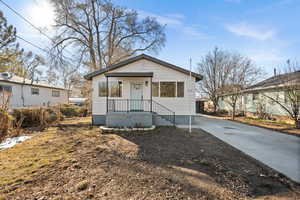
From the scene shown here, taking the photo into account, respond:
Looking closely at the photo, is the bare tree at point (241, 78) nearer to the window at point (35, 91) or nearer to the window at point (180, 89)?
the window at point (180, 89)

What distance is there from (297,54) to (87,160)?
48.1 ft

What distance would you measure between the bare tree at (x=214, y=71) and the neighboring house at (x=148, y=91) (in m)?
12.0

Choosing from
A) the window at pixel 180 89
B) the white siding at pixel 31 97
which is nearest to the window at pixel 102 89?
the window at pixel 180 89

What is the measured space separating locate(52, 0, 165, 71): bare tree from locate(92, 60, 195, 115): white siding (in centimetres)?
943

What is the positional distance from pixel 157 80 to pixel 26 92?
16935 millimetres

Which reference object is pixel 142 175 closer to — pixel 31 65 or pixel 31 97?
pixel 31 97

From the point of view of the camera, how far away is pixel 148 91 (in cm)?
986

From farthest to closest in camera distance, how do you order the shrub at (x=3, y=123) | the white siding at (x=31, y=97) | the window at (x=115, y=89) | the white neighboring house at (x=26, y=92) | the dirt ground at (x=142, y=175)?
the white siding at (x=31, y=97)
the white neighboring house at (x=26, y=92)
the window at (x=115, y=89)
the shrub at (x=3, y=123)
the dirt ground at (x=142, y=175)

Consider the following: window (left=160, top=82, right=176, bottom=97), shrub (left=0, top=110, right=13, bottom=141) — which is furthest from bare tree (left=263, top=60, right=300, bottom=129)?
shrub (left=0, top=110, right=13, bottom=141)

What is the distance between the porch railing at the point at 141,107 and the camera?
9.70 metres

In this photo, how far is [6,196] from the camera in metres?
2.48

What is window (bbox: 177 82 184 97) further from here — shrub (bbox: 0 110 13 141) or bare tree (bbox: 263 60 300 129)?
shrub (bbox: 0 110 13 141)

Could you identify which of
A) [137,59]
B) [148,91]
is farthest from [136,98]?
[137,59]

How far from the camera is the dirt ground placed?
2531 mm
